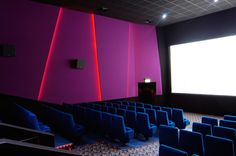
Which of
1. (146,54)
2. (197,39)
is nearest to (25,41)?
(146,54)

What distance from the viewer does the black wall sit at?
7.59m

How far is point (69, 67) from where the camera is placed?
279 inches

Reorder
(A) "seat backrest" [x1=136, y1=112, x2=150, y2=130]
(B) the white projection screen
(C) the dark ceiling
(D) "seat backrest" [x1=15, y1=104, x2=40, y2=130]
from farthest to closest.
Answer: (B) the white projection screen
(C) the dark ceiling
(A) "seat backrest" [x1=136, y1=112, x2=150, y2=130]
(D) "seat backrest" [x1=15, y1=104, x2=40, y2=130]

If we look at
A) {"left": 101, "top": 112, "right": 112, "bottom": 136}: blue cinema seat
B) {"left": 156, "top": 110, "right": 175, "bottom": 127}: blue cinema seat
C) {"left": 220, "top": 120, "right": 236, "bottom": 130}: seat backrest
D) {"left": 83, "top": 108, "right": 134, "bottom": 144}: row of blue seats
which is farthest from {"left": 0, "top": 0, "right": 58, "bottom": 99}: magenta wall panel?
{"left": 220, "top": 120, "right": 236, "bottom": 130}: seat backrest

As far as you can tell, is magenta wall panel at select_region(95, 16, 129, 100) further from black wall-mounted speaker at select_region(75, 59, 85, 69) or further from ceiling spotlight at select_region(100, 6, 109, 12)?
black wall-mounted speaker at select_region(75, 59, 85, 69)

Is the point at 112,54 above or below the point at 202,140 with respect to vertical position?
above

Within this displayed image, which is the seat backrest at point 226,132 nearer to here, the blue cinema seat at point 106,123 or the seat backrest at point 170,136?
the seat backrest at point 170,136

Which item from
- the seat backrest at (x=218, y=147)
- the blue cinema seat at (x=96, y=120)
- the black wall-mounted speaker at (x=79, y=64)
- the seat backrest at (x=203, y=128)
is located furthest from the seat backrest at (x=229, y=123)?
the black wall-mounted speaker at (x=79, y=64)

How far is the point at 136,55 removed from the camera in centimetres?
925

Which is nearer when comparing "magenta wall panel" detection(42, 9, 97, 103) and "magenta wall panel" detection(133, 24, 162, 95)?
"magenta wall panel" detection(42, 9, 97, 103)

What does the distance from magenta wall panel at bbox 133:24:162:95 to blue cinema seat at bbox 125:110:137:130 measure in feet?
14.1

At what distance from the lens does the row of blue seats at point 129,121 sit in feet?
15.0

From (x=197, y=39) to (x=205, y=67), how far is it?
1.39 m

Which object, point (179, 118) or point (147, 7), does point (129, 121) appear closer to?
point (179, 118)
